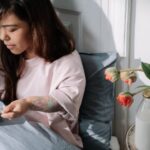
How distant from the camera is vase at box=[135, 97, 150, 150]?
1054mm

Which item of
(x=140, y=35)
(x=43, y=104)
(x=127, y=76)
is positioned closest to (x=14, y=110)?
(x=43, y=104)

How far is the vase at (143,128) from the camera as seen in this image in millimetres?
1054

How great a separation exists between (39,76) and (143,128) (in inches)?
16.0

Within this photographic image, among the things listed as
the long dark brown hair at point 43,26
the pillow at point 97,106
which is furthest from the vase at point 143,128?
the long dark brown hair at point 43,26

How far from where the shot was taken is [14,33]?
1176 mm

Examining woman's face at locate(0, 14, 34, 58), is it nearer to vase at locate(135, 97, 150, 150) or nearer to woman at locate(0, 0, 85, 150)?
woman at locate(0, 0, 85, 150)

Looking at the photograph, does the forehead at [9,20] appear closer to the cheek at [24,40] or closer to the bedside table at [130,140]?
the cheek at [24,40]

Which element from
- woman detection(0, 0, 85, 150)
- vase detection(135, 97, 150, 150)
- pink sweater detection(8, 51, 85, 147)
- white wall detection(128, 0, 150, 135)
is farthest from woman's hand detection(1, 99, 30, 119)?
white wall detection(128, 0, 150, 135)

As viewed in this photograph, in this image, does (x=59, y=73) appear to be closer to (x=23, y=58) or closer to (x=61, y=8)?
(x=23, y=58)

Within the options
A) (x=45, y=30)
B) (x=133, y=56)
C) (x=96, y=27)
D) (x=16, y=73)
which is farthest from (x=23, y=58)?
(x=133, y=56)

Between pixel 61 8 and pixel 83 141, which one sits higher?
pixel 61 8

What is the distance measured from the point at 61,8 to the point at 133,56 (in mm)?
324

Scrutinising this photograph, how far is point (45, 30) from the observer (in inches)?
47.1

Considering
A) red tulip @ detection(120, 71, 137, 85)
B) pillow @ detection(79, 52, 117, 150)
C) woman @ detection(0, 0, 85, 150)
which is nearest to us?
red tulip @ detection(120, 71, 137, 85)
